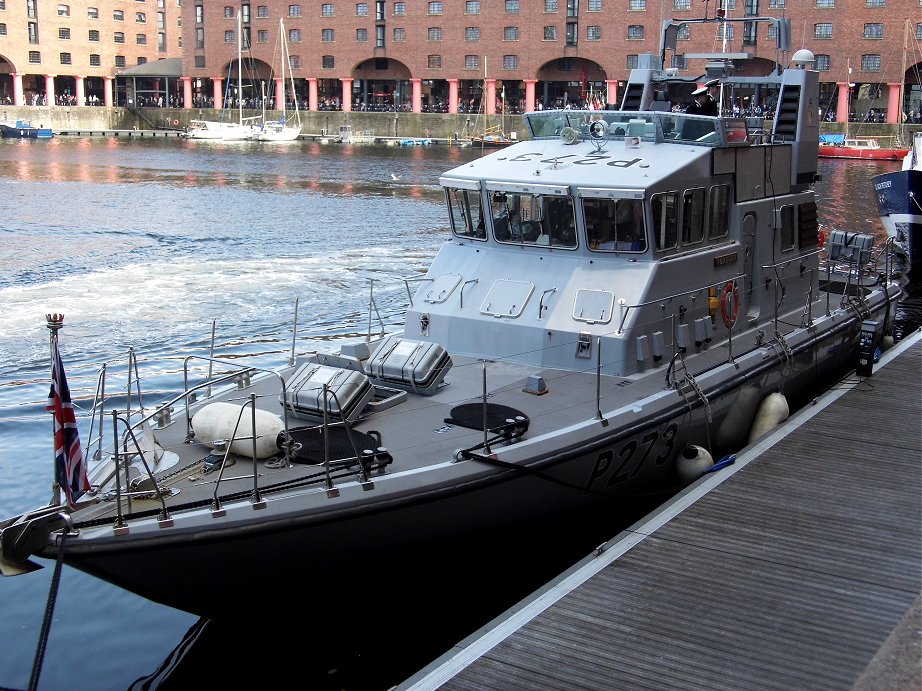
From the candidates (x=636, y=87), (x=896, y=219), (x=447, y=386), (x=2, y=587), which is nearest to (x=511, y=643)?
(x=447, y=386)

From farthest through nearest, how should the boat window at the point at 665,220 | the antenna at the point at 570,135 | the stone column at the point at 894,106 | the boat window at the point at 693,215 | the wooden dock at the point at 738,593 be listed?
the stone column at the point at 894,106 < the antenna at the point at 570,135 < the boat window at the point at 693,215 < the boat window at the point at 665,220 < the wooden dock at the point at 738,593

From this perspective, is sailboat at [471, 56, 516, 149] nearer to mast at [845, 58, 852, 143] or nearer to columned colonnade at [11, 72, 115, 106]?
mast at [845, 58, 852, 143]

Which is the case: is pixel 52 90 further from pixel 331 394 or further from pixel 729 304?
pixel 331 394

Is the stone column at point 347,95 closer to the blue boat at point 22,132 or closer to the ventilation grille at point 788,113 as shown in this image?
the blue boat at point 22,132

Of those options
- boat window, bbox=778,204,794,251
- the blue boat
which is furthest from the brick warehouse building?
boat window, bbox=778,204,794,251

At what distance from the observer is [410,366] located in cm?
1016

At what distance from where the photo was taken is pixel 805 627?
7.48m

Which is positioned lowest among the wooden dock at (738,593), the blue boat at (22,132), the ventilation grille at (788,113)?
the wooden dock at (738,593)

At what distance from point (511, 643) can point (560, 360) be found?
4188 millimetres

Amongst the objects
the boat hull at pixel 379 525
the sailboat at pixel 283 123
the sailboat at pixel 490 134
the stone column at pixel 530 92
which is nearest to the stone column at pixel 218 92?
the sailboat at pixel 283 123

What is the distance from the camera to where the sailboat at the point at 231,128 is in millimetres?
80688

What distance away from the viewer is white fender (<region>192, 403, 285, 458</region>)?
28.1ft

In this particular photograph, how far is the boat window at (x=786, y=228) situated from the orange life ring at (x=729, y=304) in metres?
1.46

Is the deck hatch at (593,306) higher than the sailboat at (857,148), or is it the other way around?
the sailboat at (857,148)
